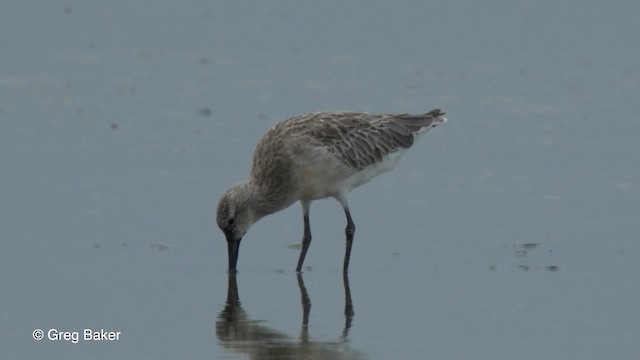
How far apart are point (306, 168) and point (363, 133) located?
41.0 inches

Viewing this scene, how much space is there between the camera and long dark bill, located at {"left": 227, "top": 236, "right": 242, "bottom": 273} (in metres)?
13.9

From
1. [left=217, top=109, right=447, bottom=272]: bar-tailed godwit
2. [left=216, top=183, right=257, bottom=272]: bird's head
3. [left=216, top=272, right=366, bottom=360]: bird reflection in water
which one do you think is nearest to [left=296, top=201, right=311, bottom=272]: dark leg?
[left=217, top=109, right=447, bottom=272]: bar-tailed godwit

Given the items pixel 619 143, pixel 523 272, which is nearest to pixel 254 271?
pixel 523 272

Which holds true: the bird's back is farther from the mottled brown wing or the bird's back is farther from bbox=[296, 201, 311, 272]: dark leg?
bbox=[296, 201, 311, 272]: dark leg

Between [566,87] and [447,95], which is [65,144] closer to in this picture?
[447,95]

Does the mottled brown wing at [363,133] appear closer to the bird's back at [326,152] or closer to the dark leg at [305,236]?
the bird's back at [326,152]

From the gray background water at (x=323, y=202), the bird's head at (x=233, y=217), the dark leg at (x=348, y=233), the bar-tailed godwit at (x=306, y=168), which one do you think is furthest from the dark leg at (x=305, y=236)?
the bird's head at (x=233, y=217)

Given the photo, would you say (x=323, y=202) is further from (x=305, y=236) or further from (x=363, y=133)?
(x=305, y=236)

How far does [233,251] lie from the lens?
13992mm

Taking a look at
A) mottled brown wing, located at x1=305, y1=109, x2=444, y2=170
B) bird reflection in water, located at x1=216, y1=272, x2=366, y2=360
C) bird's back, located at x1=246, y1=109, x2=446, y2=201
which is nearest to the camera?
bird reflection in water, located at x1=216, y1=272, x2=366, y2=360

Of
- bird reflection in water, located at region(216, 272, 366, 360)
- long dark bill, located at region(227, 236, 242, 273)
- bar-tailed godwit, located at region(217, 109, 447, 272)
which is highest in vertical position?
bar-tailed godwit, located at region(217, 109, 447, 272)

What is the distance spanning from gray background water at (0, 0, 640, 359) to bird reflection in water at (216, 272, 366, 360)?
0.09 feet

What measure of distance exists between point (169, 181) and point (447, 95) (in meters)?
5.89

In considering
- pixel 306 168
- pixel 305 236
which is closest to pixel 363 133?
pixel 306 168
